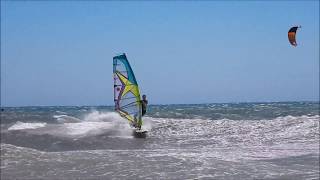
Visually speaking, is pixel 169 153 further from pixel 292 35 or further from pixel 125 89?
pixel 125 89

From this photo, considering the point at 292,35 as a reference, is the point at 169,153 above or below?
below

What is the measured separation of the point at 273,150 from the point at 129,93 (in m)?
5.58

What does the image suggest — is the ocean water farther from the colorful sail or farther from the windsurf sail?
the colorful sail

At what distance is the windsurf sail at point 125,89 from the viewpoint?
13820 millimetres

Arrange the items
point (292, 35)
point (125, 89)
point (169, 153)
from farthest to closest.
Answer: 1. point (125, 89)
2. point (169, 153)
3. point (292, 35)

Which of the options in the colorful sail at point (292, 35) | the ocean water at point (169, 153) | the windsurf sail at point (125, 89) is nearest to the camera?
the ocean water at point (169, 153)

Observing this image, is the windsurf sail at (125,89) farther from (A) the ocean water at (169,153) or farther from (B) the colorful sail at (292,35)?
(B) the colorful sail at (292,35)

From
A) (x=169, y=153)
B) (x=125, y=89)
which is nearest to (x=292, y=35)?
(x=169, y=153)

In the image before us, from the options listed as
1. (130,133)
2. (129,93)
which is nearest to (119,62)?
(129,93)

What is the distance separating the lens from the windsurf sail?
544 inches

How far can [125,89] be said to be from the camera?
553 inches

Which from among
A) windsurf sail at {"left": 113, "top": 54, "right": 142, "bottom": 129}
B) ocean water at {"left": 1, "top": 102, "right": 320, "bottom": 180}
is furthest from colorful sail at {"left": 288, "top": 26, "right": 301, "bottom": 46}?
windsurf sail at {"left": 113, "top": 54, "right": 142, "bottom": 129}

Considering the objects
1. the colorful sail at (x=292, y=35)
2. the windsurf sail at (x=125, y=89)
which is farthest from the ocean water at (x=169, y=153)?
the colorful sail at (x=292, y=35)

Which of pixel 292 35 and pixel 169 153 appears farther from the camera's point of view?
pixel 169 153
